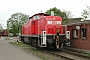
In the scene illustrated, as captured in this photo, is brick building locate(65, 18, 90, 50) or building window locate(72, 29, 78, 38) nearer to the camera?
brick building locate(65, 18, 90, 50)

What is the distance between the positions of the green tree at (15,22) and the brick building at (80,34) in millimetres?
67261

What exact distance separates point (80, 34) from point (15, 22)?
7462 centimetres

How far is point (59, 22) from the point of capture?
66.9 ft

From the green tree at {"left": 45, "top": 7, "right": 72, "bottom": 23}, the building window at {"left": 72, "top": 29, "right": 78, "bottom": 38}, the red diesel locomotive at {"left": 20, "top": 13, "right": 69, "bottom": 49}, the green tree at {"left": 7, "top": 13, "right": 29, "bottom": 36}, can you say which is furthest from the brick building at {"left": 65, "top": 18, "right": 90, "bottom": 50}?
the green tree at {"left": 7, "top": 13, "right": 29, "bottom": 36}

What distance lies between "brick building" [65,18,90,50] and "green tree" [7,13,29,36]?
6726 centimetres

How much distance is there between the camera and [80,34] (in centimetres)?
1956

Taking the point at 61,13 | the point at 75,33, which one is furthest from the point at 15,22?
the point at 75,33

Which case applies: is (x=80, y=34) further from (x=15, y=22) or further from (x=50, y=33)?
(x=15, y=22)

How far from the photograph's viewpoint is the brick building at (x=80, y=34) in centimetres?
1828

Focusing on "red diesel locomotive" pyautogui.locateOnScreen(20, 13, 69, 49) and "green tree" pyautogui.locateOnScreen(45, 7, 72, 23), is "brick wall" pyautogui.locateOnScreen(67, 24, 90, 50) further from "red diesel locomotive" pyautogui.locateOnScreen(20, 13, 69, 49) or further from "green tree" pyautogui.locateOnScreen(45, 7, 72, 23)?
"green tree" pyautogui.locateOnScreen(45, 7, 72, 23)

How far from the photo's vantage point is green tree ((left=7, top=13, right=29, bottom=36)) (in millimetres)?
88794

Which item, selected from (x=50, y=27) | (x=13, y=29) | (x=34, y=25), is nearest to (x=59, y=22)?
(x=50, y=27)

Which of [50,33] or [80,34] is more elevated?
[50,33]

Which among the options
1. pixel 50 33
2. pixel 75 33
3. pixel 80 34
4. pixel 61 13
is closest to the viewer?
pixel 80 34
